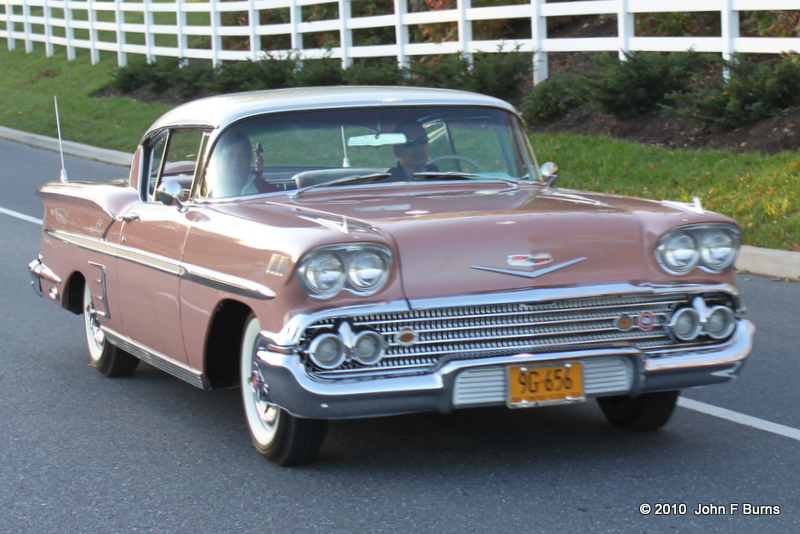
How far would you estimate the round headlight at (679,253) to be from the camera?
454cm

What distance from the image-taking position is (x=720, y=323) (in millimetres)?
4652

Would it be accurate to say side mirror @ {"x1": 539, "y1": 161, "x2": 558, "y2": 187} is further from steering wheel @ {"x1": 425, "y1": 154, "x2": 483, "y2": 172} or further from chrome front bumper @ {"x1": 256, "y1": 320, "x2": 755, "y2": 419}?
chrome front bumper @ {"x1": 256, "y1": 320, "x2": 755, "y2": 419}

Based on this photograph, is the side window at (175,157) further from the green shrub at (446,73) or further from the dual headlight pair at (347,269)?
the green shrub at (446,73)

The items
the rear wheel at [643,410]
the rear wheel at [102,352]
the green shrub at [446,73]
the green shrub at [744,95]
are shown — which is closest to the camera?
the rear wheel at [643,410]

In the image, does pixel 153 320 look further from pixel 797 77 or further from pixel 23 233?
pixel 797 77

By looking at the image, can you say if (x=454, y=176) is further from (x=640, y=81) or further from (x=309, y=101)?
(x=640, y=81)

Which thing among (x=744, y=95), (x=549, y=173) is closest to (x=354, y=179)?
(x=549, y=173)

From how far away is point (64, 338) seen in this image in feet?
24.7

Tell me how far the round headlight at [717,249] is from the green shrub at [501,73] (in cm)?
1134

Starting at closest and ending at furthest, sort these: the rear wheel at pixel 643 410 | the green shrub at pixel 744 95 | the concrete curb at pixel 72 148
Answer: the rear wheel at pixel 643 410 < the green shrub at pixel 744 95 < the concrete curb at pixel 72 148

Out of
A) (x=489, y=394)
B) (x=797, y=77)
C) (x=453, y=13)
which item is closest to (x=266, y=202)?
(x=489, y=394)

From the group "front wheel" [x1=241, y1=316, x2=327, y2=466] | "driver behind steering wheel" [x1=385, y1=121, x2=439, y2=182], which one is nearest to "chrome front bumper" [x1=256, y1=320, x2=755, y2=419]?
"front wheel" [x1=241, y1=316, x2=327, y2=466]

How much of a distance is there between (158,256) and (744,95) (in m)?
8.61

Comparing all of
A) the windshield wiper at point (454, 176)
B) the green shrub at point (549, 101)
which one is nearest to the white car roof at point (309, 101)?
the windshield wiper at point (454, 176)
